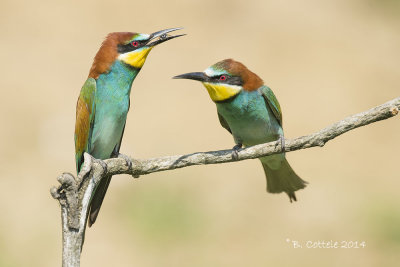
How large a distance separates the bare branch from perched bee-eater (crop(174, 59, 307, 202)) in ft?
1.78

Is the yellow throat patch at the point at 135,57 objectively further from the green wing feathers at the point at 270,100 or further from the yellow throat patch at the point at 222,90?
the green wing feathers at the point at 270,100

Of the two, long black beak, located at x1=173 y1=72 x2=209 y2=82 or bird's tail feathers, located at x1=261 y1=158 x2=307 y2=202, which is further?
bird's tail feathers, located at x1=261 y1=158 x2=307 y2=202

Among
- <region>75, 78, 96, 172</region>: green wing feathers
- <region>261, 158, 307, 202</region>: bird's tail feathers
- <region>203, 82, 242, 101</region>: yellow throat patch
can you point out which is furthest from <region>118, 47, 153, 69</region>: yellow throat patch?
<region>261, 158, 307, 202</region>: bird's tail feathers

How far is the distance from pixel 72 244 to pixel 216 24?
219 inches

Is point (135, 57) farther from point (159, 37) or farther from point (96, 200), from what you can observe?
point (96, 200)

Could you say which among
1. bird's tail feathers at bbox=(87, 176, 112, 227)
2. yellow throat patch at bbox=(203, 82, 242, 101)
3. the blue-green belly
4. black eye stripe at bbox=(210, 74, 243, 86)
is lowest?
bird's tail feathers at bbox=(87, 176, 112, 227)

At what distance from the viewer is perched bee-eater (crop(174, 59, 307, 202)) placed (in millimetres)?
Answer: 3258

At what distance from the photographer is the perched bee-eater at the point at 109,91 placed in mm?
3252

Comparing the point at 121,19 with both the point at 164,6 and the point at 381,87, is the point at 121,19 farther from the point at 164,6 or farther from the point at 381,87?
the point at 381,87

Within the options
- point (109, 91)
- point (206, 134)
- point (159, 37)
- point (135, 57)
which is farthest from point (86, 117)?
point (206, 134)

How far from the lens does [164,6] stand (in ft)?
25.1

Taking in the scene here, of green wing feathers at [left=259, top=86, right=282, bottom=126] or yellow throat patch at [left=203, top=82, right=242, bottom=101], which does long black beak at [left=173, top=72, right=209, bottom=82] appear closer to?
yellow throat patch at [left=203, top=82, right=242, bottom=101]

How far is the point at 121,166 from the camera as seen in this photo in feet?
9.06

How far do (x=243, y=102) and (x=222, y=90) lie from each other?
0.44ft
